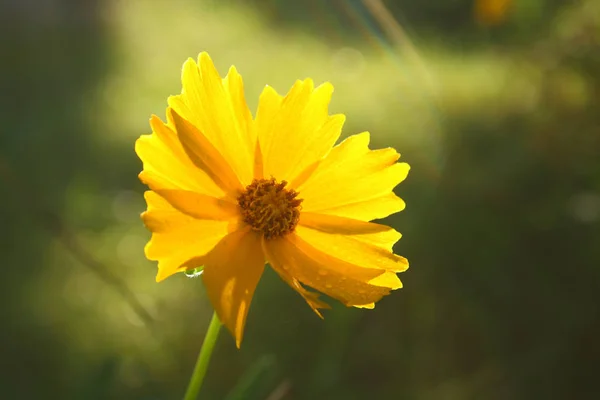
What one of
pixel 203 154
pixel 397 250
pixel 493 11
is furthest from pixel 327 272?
pixel 493 11

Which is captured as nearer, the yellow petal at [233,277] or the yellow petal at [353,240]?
the yellow petal at [233,277]

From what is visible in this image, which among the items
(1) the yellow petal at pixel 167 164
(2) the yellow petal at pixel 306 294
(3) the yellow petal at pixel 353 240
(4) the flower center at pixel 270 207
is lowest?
(3) the yellow petal at pixel 353 240

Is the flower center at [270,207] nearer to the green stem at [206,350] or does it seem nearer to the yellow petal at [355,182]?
the yellow petal at [355,182]

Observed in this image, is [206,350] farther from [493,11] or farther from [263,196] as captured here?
[493,11]

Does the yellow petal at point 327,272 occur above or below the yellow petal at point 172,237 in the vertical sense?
below

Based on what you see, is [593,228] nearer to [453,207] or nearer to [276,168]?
[453,207]

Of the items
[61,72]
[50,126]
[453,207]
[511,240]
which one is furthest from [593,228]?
[61,72]

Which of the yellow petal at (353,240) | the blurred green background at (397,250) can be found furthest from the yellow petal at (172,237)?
the blurred green background at (397,250)
